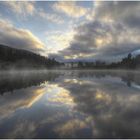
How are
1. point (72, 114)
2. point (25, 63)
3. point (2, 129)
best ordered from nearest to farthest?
point (2, 129), point (72, 114), point (25, 63)

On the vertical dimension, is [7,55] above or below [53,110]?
above

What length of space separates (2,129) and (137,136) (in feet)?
20.3

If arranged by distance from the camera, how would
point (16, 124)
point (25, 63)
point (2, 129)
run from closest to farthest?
1. point (2, 129)
2. point (16, 124)
3. point (25, 63)

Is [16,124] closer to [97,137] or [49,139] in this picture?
[49,139]

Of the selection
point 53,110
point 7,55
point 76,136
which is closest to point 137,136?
point 76,136

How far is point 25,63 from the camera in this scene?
146 m

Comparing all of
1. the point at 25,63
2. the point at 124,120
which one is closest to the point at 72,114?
the point at 124,120

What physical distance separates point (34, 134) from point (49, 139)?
84 cm

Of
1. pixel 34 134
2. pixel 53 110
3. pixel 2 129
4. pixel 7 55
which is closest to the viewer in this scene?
pixel 34 134

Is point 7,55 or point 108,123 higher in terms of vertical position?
point 7,55

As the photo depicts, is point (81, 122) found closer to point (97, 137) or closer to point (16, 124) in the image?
point (97, 137)

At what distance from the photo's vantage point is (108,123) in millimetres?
8266

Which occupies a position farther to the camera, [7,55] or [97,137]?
[7,55]

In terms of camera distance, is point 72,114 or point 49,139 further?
point 72,114
